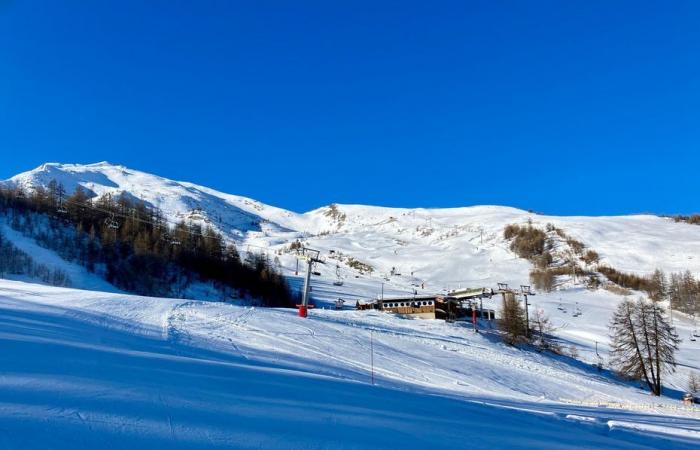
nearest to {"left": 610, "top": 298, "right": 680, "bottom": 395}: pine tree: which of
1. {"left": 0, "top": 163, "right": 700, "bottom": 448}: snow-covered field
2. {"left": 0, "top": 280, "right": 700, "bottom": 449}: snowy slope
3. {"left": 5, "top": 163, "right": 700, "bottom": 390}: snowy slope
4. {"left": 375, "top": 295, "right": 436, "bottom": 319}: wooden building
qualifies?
{"left": 0, "top": 163, "right": 700, "bottom": 448}: snow-covered field

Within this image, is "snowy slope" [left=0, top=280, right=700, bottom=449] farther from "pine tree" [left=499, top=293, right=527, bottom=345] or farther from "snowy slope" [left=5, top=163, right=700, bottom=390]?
"snowy slope" [left=5, top=163, right=700, bottom=390]

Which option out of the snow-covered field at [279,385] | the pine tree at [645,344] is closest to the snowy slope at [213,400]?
the snow-covered field at [279,385]

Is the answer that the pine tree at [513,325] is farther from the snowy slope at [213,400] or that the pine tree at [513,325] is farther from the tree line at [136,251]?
the tree line at [136,251]

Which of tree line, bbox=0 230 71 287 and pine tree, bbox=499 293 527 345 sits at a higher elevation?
tree line, bbox=0 230 71 287

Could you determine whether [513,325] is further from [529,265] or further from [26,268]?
[529,265]

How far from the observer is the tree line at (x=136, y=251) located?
262 ft

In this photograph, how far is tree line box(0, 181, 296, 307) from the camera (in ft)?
262

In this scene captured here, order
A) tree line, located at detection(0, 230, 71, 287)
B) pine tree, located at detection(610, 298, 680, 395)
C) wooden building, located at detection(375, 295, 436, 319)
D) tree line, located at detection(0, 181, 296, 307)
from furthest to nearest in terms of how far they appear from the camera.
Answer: tree line, located at detection(0, 181, 296, 307), tree line, located at detection(0, 230, 71, 287), wooden building, located at detection(375, 295, 436, 319), pine tree, located at detection(610, 298, 680, 395)

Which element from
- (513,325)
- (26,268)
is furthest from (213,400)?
(26,268)

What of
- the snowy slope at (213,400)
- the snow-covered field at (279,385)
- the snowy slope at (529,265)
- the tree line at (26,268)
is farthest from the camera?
the snowy slope at (529,265)

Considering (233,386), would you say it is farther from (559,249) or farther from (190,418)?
(559,249)

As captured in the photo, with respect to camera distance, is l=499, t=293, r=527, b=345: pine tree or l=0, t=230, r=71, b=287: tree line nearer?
l=499, t=293, r=527, b=345: pine tree

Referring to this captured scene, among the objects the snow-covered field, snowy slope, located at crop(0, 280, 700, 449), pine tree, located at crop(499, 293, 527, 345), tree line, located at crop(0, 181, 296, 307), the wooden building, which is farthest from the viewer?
tree line, located at crop(0, 181, 296, 307)

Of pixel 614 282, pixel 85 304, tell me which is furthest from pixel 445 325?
pixel 614 282
